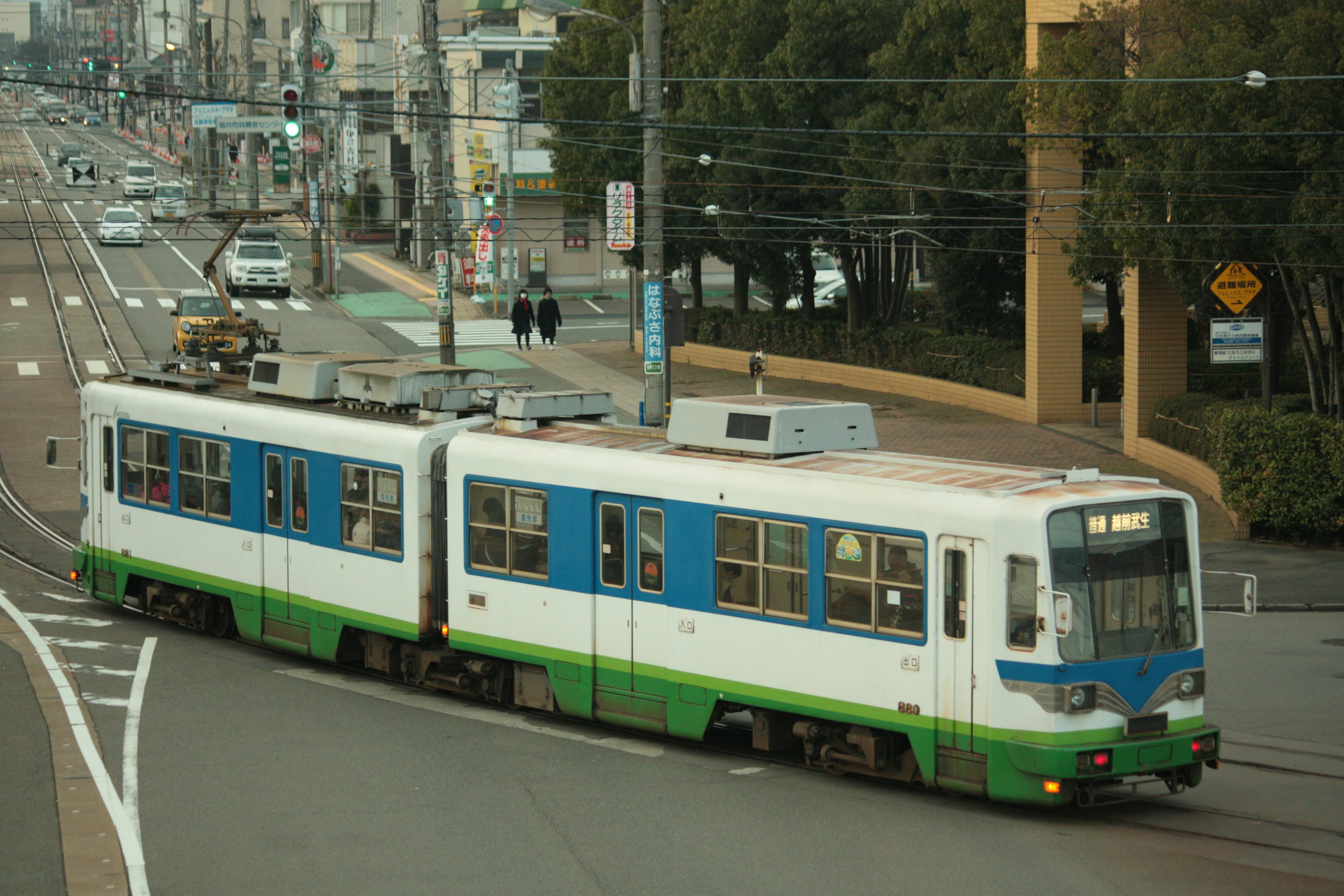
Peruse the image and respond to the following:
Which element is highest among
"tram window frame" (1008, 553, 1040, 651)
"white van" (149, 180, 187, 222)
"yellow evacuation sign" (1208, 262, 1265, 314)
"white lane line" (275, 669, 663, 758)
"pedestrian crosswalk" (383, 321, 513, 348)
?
"white van" (149, 180, 187, 222)

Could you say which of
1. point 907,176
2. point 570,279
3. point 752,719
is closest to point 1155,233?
point 907,176

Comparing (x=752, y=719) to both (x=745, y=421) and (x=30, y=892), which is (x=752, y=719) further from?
(x=30, y=892)

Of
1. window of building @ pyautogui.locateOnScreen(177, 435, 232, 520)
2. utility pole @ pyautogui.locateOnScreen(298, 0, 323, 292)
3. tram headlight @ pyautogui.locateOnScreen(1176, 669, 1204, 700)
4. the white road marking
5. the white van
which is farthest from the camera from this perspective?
the white van

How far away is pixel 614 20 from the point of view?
2873 cm

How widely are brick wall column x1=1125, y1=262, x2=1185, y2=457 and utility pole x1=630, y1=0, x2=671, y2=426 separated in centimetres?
1038

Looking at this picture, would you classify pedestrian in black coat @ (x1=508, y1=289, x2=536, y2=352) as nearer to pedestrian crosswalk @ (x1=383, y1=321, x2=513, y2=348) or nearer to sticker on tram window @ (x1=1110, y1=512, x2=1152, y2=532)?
pedestrian crosswalk @ (x1=383, y1=321, x2=513, y2=348)

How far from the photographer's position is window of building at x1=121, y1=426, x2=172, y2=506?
18.2m

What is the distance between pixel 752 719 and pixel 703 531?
242 centimetres

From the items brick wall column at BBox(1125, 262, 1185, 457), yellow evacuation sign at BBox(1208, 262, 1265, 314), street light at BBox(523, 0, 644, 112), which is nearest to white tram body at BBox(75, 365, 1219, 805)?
street light at BBox(523, 0, 644, 112)

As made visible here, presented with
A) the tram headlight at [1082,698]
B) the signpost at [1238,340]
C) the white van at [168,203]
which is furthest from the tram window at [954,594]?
the white van at [168,203]

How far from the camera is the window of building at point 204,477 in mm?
17203

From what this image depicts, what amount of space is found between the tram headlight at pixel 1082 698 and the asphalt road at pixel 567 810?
2.70ft

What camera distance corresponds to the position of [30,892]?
9.68 meters

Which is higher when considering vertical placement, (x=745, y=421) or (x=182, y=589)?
(x=745, y=421)
